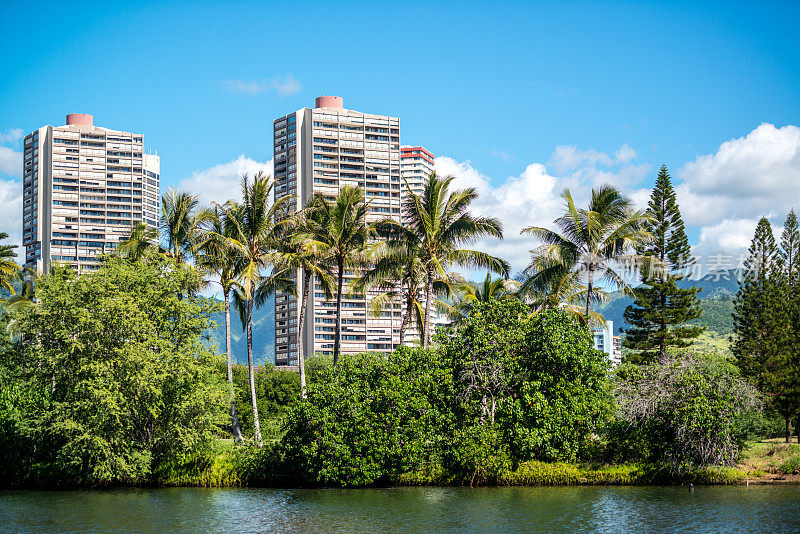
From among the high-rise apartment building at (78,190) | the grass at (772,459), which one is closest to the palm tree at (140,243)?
the grass at (772,459)

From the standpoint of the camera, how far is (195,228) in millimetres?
44250

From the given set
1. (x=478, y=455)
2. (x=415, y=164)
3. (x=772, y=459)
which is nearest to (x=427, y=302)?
(x=478, y=455)

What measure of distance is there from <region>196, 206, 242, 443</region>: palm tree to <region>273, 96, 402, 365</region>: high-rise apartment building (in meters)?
77.8

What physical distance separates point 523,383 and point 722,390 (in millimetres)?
8432

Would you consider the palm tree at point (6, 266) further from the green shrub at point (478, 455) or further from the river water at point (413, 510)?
the green shrub at point (478, 455)

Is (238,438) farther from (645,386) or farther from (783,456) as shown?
(783,456)

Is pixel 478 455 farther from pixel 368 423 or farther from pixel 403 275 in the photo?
pixel 403 275

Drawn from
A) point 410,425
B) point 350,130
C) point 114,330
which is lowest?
point 410,425

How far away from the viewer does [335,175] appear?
5113 inches

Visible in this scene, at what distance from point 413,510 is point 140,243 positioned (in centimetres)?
2581

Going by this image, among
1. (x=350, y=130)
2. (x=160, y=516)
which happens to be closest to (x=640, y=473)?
(x=160, y=516)

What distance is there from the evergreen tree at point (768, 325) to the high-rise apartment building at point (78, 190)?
114871 mm

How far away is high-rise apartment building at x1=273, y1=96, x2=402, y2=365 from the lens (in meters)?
125

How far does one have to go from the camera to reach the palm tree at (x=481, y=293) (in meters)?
42.1
